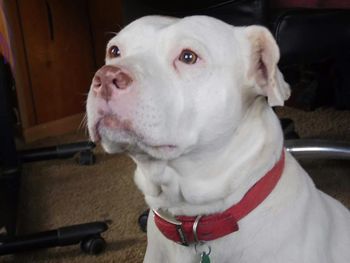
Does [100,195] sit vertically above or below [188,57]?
below

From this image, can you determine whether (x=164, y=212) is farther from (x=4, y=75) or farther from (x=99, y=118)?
(x=4, y=75)

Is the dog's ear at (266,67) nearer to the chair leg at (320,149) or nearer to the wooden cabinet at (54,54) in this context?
the chair leg at (320,149)

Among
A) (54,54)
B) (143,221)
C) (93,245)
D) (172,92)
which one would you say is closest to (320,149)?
(143,221)

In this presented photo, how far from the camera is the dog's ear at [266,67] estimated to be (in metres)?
0.89

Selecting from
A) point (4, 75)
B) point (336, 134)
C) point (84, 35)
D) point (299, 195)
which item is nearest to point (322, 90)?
point (336, 134)

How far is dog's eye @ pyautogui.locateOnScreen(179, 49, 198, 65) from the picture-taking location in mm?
861

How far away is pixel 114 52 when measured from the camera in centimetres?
98

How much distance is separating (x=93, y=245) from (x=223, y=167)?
676 millimetres

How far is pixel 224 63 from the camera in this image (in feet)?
2.90

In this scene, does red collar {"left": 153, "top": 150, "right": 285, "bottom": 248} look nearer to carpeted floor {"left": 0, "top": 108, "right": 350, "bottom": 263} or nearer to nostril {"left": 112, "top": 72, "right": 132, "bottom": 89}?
nostril {"left": 112, "top": 72, "right": 132, "bottom": 89}

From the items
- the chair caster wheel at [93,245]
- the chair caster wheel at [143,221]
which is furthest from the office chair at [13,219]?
the chair caster wheel at [143,221]

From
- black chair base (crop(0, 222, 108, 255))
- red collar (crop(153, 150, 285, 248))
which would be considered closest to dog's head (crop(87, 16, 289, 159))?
red collar (crop(153, 150, 285, 248))

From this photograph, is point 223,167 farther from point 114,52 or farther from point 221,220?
point 114,52

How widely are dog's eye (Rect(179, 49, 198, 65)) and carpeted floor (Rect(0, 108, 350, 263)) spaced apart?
0.78 meters
